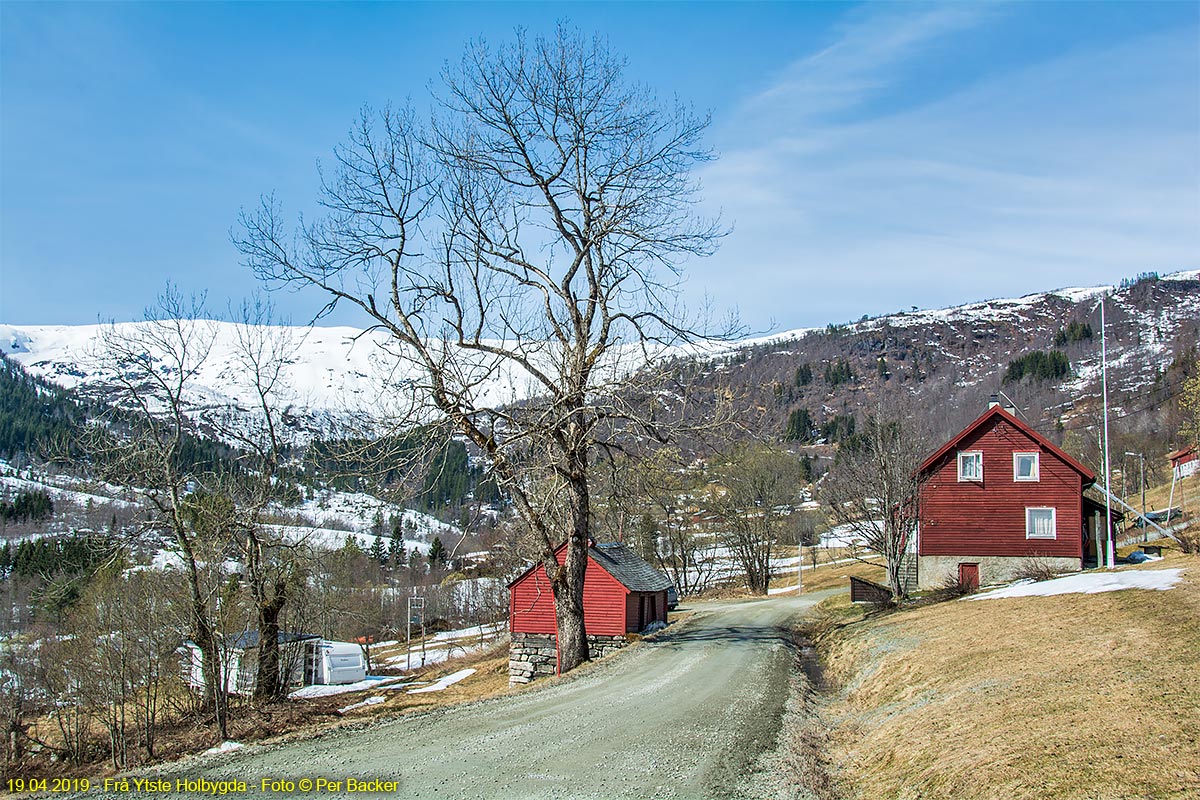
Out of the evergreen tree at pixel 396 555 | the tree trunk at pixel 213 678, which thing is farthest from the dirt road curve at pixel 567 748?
the evergreen tree at pixel 396 555

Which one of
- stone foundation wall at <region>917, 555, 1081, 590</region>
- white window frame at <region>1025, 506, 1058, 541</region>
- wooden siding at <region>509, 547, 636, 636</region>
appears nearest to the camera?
wooden siding at <region>509, 547, 636, 636</region>

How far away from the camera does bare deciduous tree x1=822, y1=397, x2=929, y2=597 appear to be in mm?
27422

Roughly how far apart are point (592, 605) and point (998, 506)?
1849cm

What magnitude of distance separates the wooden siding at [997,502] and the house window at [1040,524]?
0.17 m

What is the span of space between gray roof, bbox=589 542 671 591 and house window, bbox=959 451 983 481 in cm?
1437

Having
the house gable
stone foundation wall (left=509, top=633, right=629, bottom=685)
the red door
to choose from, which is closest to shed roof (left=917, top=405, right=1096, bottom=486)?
the house gable

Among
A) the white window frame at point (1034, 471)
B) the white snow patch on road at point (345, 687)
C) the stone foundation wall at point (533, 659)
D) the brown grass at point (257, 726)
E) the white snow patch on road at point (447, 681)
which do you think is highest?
the white window frame at point (1034, 471)

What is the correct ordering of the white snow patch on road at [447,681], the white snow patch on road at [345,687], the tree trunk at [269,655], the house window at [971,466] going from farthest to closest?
the white snow patch on road at [345,687]
the house window at [971,466]
the white snow patch on road at [447,681]
the tree trunk at [269,655]

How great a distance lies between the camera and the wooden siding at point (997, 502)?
3528 centimetres

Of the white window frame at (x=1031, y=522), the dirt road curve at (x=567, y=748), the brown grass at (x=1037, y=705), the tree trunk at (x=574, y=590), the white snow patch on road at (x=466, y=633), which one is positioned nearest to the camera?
the brown grass at (x=1037, y=705)

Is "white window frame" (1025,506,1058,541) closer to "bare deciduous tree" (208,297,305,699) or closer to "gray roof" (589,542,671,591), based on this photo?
"gray roof" (589,542,671,591)

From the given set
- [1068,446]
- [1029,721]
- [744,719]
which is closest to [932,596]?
[744,719]

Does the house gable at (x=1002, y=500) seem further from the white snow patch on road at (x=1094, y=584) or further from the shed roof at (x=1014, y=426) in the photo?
the white snow patch on road at (x=1094, y=584)

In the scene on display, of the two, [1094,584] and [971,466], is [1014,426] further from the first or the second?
[1094,584]
